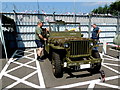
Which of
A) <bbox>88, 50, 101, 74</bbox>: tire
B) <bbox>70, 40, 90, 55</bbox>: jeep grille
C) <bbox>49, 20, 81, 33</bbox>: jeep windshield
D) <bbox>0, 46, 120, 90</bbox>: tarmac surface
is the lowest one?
<bbox>0, 46, 120, 90</bbox>: tarmac surface

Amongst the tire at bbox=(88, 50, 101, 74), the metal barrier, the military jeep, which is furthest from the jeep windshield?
the metal barrier

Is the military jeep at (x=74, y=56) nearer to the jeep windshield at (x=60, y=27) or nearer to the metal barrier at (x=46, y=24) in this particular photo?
the jeep windshield at (x=60, y=27)

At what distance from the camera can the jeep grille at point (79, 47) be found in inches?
155

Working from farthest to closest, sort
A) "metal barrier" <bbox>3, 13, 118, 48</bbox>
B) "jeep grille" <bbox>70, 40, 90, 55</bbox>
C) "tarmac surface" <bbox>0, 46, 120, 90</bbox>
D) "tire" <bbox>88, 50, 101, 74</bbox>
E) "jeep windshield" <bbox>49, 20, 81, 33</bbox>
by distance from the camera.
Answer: "metal barrier" <bbox>3, 13, 118, 48</bbox> < "jeep windshield" <bbox>49, 20, 81, 33</bbox> < "tire" <bbox>88, 50, 101, 74</bbox> < "jeep grille" <bbox>70, 40, 90, 55</bbox> < "tarmac surface" <bbox>0, 46, 120, 90</bbox>

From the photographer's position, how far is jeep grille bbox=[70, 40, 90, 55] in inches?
155

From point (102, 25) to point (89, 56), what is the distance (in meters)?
7.05

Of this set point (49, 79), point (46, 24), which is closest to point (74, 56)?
point (49, 79)

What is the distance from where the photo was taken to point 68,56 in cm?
394

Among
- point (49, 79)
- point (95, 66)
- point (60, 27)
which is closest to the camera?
point (49, 79)

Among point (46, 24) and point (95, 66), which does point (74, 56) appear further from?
point (46, 24)

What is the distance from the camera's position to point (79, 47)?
3.99 m

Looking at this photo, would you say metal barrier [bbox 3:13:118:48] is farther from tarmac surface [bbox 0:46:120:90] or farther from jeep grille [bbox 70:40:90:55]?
jeep grille [bbox 70:40:90:55]

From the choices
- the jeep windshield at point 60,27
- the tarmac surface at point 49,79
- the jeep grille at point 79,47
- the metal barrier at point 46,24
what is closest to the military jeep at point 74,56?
the jeep grille at point 79,47

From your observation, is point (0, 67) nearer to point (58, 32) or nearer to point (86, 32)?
point (58, 32)
